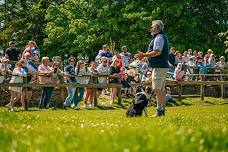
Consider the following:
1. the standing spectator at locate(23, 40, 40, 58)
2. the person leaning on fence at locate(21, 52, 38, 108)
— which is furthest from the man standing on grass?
the standing spectator at locate(23, 40, 40, 58)

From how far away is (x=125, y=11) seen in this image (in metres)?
46.5

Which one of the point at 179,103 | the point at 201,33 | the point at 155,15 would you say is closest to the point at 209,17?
the point at 201,33

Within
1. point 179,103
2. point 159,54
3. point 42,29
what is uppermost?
point 42,29

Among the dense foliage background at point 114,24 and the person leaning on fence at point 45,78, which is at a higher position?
the dense foliage background at point 114,24

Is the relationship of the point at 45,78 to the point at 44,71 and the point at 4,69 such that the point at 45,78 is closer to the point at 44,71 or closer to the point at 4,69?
the point at 44,71

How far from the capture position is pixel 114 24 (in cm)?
4669

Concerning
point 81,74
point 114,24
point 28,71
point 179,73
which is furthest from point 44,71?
point 114,24

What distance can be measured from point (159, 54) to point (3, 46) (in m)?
42.8

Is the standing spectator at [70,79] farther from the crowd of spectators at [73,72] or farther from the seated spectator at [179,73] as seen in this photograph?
the seated spectator at [179,73]

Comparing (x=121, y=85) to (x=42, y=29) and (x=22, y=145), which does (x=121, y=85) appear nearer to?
(x=22, y=145)

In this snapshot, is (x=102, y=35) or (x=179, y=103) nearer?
(x=179, y=103)

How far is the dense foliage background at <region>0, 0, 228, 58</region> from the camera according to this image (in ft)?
148

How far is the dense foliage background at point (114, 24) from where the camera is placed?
45.1m

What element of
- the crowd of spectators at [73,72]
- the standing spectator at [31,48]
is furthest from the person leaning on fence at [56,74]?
the standing spectator at [31,48]
